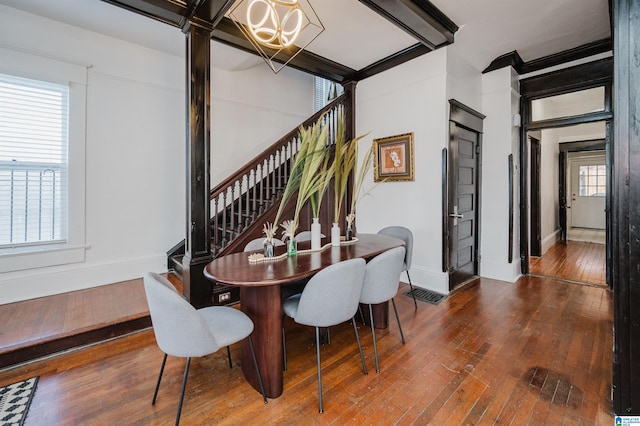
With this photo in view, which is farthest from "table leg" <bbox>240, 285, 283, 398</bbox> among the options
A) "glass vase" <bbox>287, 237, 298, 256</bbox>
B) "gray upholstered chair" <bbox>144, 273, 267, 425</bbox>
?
"glass vase" <bbox>287, 237, 298, 256</bbox>

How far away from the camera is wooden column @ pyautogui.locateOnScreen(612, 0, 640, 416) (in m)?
1.59

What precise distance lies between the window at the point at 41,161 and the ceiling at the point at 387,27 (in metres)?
0.68

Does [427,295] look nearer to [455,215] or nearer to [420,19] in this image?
[455,215]

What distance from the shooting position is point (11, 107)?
10.1 ft

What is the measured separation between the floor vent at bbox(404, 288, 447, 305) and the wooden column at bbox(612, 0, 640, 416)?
184 centimetres

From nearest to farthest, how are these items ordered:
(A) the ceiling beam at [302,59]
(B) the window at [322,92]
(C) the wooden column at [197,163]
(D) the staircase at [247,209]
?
(C) the wooden column at [197,163] → (A) the ceiling beam at [302,59] → (D) the staircase at [247,209] → (B) the window at [322,92]

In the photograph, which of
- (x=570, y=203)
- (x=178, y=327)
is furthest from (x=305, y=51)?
(x=570, y=203)

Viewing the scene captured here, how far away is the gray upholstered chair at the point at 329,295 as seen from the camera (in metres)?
1.80

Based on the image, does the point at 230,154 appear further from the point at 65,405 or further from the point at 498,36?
the point at 498,36

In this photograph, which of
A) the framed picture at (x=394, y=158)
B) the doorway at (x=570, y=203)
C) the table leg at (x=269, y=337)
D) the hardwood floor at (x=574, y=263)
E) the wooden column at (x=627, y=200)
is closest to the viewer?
the wooden column at (x=627, y=200)

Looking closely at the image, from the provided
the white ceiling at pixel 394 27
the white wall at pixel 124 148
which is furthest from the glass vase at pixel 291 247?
the white wall at pixel 124 148

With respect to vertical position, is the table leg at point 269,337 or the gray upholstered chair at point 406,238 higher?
the gray upholstered chair at point 406,238

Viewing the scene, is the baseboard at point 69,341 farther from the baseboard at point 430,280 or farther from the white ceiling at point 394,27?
the baseboard at point 430,280

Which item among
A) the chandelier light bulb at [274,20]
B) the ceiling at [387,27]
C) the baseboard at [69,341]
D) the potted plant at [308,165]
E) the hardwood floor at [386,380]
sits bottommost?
the hardwood floor at [386,380]
